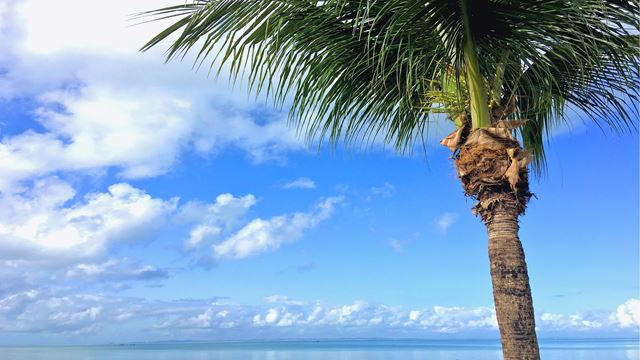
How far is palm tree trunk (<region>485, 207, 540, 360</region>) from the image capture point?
388cm

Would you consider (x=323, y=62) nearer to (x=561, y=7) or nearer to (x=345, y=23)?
(x=345, y=23)

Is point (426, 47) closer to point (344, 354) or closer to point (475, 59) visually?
point (475, 59)

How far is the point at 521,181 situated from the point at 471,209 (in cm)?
44

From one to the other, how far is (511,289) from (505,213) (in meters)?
0.57

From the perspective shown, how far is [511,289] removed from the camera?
3951mm

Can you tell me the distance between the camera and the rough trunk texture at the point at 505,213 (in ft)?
12.8

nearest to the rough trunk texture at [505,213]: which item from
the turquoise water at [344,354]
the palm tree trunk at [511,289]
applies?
the palm tree trunk at [511,289]

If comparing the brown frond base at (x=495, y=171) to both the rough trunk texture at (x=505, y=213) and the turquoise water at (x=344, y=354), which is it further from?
the turquoise water at (x=344, y=354)

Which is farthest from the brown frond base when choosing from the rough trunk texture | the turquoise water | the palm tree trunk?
the turquoise water

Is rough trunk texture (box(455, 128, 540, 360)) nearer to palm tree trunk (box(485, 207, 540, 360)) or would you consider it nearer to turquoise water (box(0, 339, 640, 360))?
palm tree trunk (box(485, 207, 540, 360))

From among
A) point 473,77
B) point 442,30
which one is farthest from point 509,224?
point 442,30

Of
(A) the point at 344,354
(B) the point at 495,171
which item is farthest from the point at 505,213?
(A) the point at 344,354

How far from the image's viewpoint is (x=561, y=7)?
4043mm

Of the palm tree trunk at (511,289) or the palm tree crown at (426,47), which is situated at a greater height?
the palm tree crown at (426,47)
